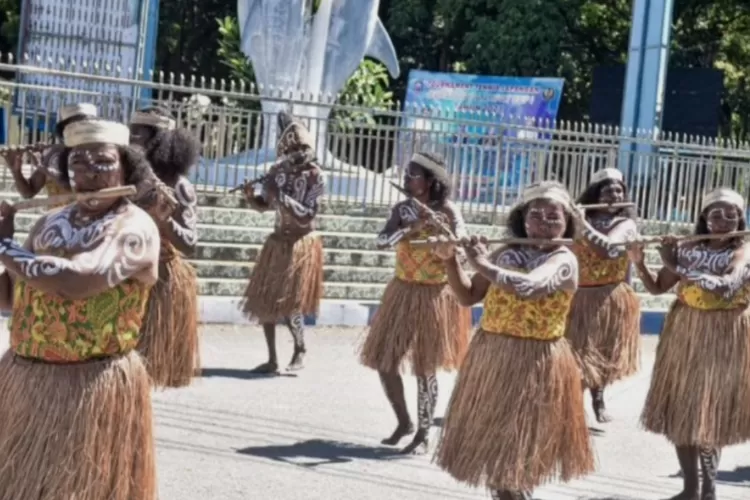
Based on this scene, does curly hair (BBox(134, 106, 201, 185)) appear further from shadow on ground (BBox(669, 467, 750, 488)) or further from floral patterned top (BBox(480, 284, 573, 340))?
shadow on ground (BBox(669, 467, 750, 488))

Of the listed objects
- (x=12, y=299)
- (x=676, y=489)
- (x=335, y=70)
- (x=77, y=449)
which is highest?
(x=335, y=70)

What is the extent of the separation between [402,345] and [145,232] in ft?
11.4

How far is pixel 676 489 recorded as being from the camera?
296 inches

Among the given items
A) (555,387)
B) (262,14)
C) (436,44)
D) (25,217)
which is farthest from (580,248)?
(436,44)

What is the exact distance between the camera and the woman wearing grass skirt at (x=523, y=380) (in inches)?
225

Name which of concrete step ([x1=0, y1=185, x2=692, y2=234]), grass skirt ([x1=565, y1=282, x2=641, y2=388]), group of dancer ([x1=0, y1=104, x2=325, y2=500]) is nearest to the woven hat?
grass skirt ([x1=565, y1=282, x2=641, y2=388])

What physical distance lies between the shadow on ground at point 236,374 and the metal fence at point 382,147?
3533 millimetres

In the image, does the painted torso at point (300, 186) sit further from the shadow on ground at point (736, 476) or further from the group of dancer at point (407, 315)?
the shadow on ground at point (736, 476)

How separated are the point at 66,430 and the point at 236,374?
5.54 meters

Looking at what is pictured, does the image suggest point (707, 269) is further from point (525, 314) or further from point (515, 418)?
point (515, 418)

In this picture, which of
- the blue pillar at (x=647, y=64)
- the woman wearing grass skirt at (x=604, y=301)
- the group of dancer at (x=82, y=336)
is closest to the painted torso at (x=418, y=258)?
the woman wearing grass skirt at (x=604, y=301)

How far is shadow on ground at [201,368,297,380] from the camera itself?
387 inches

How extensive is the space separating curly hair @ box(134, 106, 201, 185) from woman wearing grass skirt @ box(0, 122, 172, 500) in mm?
2969

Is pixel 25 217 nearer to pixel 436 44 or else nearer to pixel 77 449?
pixel 77 449
